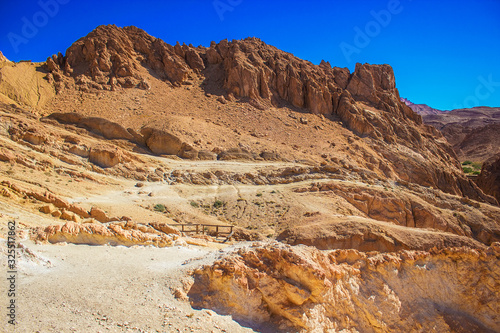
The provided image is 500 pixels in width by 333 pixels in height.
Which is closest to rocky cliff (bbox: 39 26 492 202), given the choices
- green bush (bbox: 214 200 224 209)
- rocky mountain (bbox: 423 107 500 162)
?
green bush (bbox: 214 200 224 209)

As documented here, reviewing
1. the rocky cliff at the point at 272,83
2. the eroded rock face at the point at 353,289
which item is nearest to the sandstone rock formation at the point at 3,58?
the rocky cliff at the point at 272,83

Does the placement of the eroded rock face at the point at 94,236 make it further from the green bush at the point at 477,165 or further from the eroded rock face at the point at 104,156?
the green bush at the point at 477,165

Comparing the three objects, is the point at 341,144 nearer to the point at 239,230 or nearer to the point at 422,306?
the point at 239,230

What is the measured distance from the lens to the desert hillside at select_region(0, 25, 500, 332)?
20.8 feet

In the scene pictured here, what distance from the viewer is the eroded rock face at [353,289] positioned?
6234 millimetres

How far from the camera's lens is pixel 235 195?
80.3 feet

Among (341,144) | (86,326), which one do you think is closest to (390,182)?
(341,144)

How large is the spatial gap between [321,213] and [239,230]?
642 cm

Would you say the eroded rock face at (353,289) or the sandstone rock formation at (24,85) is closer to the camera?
the eroded rock face at (353,289)

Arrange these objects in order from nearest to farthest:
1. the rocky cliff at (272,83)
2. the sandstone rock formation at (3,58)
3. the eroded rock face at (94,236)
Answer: the eroded rock face at (94,236) → the sandstone rock formation at (3,58) → the rocky cliff at (272,83)

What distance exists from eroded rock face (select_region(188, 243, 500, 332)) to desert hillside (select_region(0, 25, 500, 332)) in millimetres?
35

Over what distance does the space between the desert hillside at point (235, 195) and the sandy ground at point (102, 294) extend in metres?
0.04

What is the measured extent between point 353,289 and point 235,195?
17474mm

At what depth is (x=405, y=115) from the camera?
2338 inches
